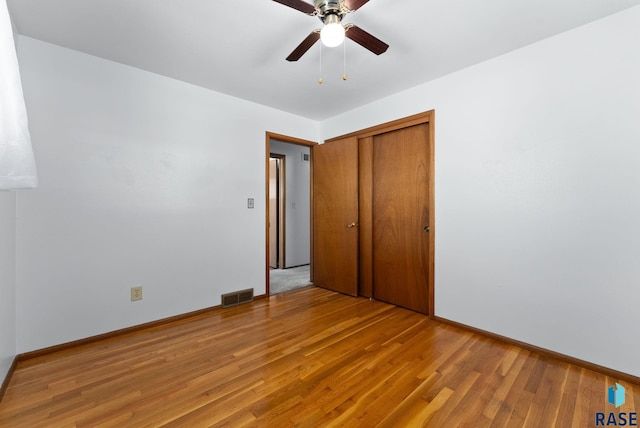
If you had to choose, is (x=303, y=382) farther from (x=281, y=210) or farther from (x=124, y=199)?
(x=281, y=210)

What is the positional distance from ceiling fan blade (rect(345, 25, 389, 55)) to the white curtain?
4.83 ft

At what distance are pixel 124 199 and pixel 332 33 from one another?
220 cm

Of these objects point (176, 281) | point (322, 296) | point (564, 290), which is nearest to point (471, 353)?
point (564, 290)

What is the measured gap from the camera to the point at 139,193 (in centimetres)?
245

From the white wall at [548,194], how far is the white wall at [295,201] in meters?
2.81

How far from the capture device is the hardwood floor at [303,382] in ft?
4.62

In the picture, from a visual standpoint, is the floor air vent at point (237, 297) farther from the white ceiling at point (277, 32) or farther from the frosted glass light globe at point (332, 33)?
the frosted glass light globe at point (332, 33)

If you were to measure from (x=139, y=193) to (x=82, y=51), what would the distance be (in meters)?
1.20

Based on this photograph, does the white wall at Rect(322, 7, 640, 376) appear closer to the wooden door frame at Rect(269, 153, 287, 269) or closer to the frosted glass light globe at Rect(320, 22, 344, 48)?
the frosted glass light globe at Rect(320, 22, 344, 48)

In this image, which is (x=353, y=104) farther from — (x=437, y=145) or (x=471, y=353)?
(x=471, y=353)

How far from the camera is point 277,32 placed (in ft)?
6.39

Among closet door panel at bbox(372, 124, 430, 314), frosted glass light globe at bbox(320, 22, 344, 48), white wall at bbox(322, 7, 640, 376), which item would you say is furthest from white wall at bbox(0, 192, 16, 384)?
white wall at bbox(322, 7, 640, 376)

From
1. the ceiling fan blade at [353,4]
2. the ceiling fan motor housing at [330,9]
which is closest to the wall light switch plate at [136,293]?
the ceiling fan motor housing at [330,9]

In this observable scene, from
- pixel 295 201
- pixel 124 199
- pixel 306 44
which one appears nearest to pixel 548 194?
pixel 306 44
